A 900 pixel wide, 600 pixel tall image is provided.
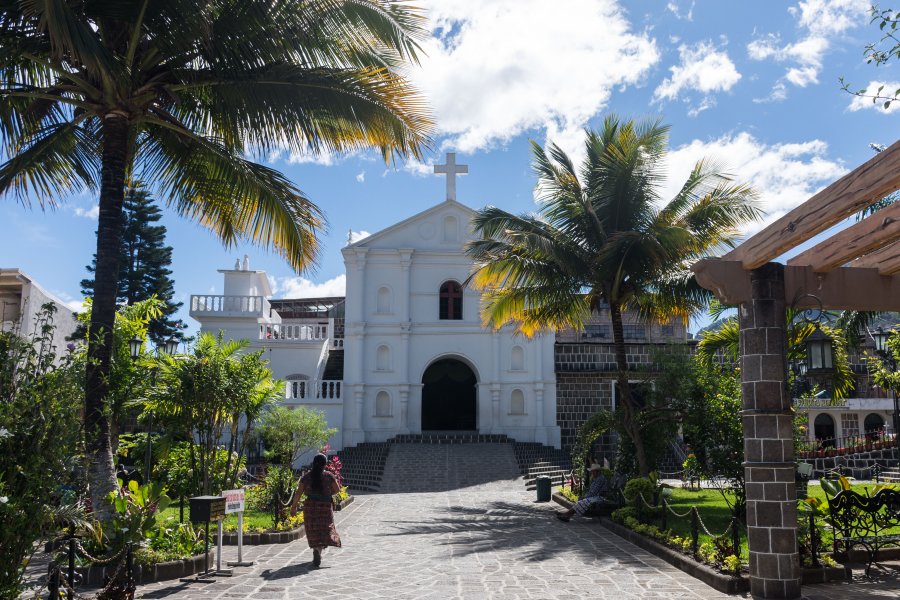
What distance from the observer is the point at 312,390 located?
25859 millimetres

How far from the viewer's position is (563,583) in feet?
28.2

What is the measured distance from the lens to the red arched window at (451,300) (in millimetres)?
27500

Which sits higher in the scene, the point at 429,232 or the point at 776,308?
the point at 429,232

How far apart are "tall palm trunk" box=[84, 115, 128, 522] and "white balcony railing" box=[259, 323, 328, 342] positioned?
17880mm

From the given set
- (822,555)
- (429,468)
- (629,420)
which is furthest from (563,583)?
(429,468)

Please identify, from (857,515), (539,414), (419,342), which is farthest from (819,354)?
(419,342)

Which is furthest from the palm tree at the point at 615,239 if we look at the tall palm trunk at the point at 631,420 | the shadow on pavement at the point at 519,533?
the shadow on pavement at the point at 519,533

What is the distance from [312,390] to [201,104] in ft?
54.3

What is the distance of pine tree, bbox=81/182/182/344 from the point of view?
32.0 meters

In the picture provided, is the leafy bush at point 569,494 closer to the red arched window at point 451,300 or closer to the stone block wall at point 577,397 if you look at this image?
the stone block wall at point 577,397

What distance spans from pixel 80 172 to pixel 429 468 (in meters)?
13.7

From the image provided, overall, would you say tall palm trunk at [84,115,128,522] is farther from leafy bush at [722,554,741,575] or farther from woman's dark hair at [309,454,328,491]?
leafy bush at [722,554,741,575]

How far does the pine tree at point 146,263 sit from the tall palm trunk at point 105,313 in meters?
23.6

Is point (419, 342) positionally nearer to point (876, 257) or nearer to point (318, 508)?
point (318, 508)
